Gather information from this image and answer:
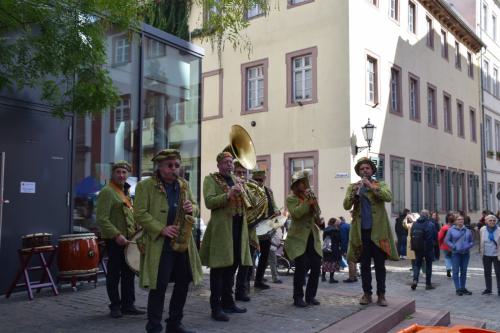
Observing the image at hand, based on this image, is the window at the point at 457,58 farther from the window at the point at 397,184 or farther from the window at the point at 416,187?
the window at the point at 397,184

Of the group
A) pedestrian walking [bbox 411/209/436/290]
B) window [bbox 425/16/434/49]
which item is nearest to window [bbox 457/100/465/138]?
window [bbox 425/16/434/49]

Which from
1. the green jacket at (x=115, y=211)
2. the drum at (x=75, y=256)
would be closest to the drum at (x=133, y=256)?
the green jacket at (x=115, y=211)

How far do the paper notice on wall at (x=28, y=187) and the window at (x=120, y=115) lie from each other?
6.29 ft

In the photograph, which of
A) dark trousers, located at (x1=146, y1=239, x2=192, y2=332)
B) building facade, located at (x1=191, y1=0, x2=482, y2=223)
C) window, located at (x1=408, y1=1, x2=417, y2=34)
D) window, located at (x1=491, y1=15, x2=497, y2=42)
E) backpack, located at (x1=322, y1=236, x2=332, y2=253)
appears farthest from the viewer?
window, located at (x1=491, y1=15, x2=497, y2=42)

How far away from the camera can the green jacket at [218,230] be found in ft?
19.7

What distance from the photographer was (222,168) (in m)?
6.28

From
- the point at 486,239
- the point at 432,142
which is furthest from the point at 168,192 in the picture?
the point at 432,142

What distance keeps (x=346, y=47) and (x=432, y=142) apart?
798 centimetres

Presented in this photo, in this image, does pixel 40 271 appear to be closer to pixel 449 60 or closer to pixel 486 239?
pixel 486 239

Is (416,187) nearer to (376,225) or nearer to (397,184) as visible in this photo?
(397,184)

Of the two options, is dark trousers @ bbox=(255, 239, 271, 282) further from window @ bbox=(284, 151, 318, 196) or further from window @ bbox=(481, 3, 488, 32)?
window @ bbox=(481, 3, 488, 32)

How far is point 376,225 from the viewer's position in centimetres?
702

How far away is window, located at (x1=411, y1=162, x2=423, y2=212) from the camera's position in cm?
2228

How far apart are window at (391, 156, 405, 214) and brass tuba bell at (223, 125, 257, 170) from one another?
13899 mm
